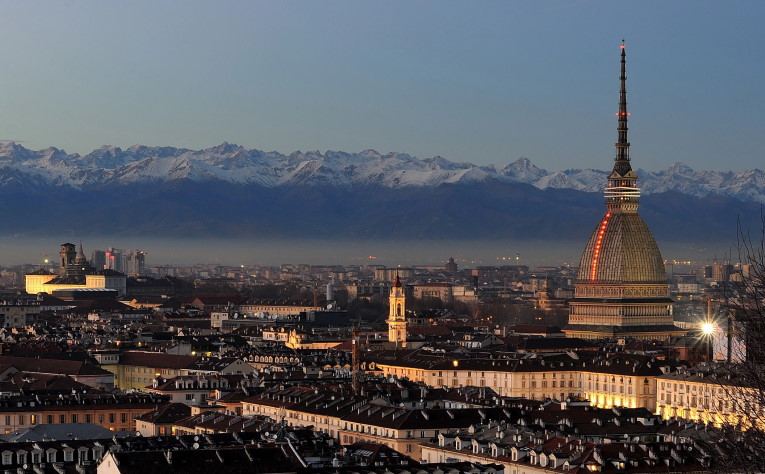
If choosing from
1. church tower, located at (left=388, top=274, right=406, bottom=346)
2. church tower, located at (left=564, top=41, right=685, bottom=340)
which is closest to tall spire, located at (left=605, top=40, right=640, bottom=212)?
church tower, located at (left=564, top=41, right=685, bottom=340)

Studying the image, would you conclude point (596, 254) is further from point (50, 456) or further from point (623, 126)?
point (50, 456)

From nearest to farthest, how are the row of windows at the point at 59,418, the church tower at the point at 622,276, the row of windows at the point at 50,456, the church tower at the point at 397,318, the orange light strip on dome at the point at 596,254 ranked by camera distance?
the row of windows at the point at 50,456, the row of windows at the point at 59,418, the church tower at the point at 397,318, the church tower at the point at 622,276, the orange light strip on dome at the point at 596,254

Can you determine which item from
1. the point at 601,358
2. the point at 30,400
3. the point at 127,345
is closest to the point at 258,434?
the point at 30,400

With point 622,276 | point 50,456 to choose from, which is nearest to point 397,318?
point 622,276

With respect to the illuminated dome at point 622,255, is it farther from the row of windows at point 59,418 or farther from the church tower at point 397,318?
the row of windows at point 59,418

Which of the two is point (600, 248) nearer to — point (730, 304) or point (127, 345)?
point (127, 345)

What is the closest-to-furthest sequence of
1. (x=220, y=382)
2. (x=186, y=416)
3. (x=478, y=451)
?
1. (x=478, y=451)
2. (x=186, y=416)
3. (x=220, y=382)

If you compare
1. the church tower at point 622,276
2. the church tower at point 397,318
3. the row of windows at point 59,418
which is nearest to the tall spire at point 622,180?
the church tower at point 622,276

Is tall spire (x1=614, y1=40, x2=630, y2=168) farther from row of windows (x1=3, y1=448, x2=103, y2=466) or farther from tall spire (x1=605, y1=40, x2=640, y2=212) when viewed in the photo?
row of windows (x1=3, y1=448, x2=103, y2=466)

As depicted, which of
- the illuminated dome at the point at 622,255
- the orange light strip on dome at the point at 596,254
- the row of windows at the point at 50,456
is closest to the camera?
the row of windows at the point at 50,456
